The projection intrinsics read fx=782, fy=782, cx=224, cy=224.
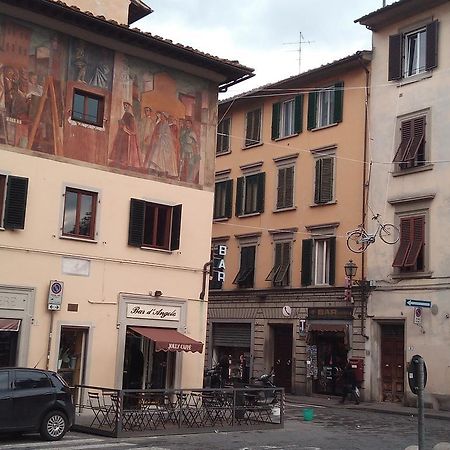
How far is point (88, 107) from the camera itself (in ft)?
70.2

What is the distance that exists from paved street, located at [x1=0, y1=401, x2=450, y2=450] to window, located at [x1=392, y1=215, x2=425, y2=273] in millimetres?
6676

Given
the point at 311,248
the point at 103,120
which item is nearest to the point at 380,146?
the point at 311,248

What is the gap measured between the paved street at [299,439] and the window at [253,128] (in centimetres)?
1638

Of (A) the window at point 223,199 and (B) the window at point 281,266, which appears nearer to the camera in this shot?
(B) the window at point 281,266

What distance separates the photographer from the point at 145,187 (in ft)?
72.6

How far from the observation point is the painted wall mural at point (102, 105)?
20.0 m

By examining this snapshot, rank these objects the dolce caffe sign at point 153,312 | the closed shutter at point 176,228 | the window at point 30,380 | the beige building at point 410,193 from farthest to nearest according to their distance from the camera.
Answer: the beige building at point 410,193, the closed shutter at point 176,228, the dolce caffe sign at point 153,312, the window at point 30,380

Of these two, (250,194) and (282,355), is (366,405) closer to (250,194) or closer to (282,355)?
(282,355)

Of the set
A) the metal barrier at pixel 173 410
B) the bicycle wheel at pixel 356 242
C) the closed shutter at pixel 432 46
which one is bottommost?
the metal barrier at pixel 173 410

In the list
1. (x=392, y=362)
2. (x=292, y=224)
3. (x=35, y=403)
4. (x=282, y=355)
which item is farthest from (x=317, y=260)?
(x=35, y=403)

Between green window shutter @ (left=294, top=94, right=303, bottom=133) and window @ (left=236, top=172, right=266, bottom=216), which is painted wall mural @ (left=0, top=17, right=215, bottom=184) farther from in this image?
window @ (left=236, top=172, right=266, bottom=216)

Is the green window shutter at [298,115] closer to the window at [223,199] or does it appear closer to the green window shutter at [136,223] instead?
the window at [223,199]

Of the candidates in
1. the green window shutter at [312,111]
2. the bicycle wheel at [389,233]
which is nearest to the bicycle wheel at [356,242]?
the bicycle wheel at [389,233]

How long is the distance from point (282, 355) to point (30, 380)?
19674 mm
